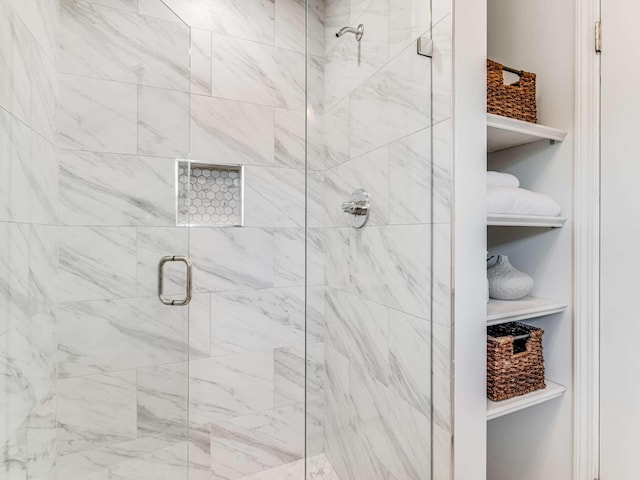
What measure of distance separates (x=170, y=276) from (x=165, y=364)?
0.34 meters

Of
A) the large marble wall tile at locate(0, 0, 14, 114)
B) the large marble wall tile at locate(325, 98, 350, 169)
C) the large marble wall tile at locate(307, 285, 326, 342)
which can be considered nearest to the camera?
the large marble wall tile at locate(0, 0, 14, 114)

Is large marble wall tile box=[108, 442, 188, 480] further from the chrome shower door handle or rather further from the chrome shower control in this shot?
the chrome shower control

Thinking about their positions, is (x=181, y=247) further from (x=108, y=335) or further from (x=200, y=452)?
(x=200, y=452)

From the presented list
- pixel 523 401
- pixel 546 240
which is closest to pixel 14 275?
pixel 523 401

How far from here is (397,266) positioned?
38.8 inches

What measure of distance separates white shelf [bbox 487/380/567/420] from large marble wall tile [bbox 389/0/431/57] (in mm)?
1057

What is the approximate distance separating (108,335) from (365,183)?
3.30 feet

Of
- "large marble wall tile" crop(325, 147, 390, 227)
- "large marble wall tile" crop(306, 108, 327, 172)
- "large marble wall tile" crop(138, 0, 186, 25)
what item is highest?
"large marble wall tile" crop(138, 0, 186, 25)

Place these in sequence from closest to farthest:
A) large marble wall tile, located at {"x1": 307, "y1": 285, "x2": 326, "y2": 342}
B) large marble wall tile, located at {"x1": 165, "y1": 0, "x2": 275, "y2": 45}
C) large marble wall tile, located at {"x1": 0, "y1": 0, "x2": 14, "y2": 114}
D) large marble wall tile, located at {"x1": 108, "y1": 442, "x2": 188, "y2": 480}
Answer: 1. large marble wall tile, located at {"x1": 0, "y1": 0, "x2": 14, "y2": 114}
2. large marble wall tile, located at {"x1": 307, "y1": 285, "x2": 326, "y2": 342}
3. large marble wall tile, located at {"x1": 108, "y1": 442, "x2": 188, "y2": 480}
4. large marble wall tile, located at {"x1": 165, "y1": 0, "x2": 275, "y2": 45}

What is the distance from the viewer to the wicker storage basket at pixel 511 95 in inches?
40.5

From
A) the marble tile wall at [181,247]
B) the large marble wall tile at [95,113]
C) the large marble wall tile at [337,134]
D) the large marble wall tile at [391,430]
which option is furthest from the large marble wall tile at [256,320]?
the large marble wall tile at [337,134]

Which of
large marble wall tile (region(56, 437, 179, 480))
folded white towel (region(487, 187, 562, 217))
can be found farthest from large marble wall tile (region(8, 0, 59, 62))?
folded white towel (region(487, 187, 562, 217))

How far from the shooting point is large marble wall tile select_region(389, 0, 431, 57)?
945 millimetres

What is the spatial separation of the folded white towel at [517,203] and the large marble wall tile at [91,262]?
3.89 ft
